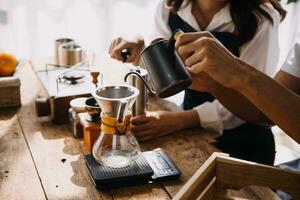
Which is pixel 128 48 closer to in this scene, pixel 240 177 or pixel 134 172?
pixel 134 172

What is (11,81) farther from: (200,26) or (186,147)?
(200,26)

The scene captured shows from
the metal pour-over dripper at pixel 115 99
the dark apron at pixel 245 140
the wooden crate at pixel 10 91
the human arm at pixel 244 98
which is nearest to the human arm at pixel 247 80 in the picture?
the metal pour-over dripper at pixel 115 99

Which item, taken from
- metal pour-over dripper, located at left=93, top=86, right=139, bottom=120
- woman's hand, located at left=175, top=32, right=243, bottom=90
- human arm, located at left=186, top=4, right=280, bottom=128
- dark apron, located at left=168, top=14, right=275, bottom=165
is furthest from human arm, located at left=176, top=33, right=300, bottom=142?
dark apron, located at left=168, top=14, right=275, bottom=165

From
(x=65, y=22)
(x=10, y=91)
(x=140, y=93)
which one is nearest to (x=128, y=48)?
(x=140, y=93)

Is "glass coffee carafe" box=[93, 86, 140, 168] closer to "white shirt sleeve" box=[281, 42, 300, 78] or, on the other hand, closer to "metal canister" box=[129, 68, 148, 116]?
"metal canister" box=[129, 68, 148, 116]

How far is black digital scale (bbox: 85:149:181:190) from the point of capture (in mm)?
1002

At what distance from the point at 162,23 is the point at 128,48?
216 millimetres

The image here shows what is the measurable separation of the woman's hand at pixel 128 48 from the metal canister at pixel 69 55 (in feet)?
0.48

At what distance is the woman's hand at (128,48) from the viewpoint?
5.06 feet

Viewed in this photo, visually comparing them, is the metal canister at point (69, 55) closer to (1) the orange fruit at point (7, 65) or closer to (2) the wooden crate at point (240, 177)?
(1) the orange fruit at point (7, 65)

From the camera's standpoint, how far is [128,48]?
1.60m

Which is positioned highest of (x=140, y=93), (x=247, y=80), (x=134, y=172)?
(x=247, y=80)

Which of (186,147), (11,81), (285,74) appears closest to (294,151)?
(285,74)

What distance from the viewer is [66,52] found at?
1.65 metres
